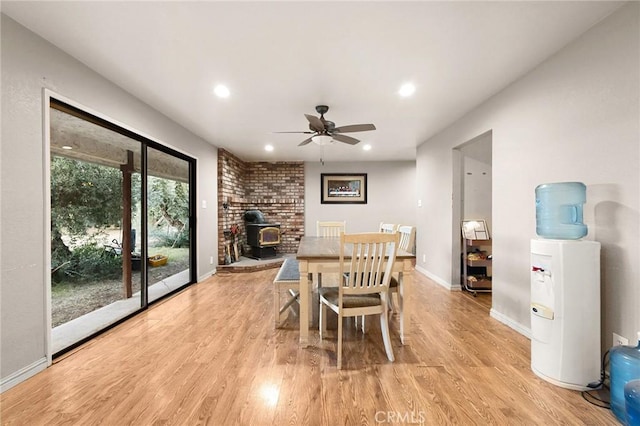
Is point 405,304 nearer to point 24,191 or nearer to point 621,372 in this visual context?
point 621,372

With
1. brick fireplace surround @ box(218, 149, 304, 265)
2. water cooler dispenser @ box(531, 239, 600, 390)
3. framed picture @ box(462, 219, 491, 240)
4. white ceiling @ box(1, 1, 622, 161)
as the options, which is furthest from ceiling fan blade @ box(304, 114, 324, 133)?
brick fireplace surround @ box(218, 149, 304, 265)

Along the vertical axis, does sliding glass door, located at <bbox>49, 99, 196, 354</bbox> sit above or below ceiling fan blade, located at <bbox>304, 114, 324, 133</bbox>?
below

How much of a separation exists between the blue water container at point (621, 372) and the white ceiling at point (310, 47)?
2.02 meters

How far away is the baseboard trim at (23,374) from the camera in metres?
1.68

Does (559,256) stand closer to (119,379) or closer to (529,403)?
(529,403)

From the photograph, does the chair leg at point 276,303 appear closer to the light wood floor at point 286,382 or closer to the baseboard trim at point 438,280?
the light wood floor at point 286,382

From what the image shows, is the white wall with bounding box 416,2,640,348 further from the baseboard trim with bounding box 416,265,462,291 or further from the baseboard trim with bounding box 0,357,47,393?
the baseboard trim with bounding box 0,357,47,393

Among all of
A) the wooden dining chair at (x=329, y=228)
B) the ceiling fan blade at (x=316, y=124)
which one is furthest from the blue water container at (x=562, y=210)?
the wooden dining chair at (x=329, y=228)

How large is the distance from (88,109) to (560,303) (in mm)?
3806

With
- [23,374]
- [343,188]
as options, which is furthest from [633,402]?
[343,188]

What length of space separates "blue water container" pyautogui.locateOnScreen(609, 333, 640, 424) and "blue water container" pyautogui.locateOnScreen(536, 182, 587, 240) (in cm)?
70

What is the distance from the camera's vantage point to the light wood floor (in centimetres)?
148

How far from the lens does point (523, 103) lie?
249 cm

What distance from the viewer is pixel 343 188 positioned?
6.70 m
